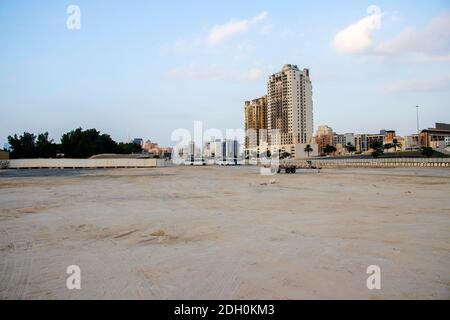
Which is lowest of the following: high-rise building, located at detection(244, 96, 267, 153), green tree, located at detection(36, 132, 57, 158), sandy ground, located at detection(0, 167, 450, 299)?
sandy ground, located at detection(0, 167, 450, 299)

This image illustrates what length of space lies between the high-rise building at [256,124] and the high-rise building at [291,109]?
787 centimetres

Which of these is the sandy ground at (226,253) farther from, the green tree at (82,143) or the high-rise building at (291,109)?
the high-rise building at (291,109)

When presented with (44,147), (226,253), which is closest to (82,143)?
(44,147)

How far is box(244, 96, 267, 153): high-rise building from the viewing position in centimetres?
17862

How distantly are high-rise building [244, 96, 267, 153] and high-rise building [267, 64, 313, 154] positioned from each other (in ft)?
25.8

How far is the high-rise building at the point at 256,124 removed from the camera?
179 meters

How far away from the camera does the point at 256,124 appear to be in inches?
7146

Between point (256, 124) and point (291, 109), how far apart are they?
27.5 meters

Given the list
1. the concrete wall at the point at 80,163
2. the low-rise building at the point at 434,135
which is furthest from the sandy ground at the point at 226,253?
A: the low-rise building at the point at 434,135

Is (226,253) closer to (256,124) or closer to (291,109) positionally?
(291,109)

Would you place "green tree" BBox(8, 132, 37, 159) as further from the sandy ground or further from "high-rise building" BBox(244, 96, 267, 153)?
"high-rise building" BBox(244, 96, 267, 153)

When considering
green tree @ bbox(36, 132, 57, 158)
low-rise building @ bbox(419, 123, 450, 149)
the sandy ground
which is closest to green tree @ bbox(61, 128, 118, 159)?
green tree @ bbox(36, 132, 57, 158)
